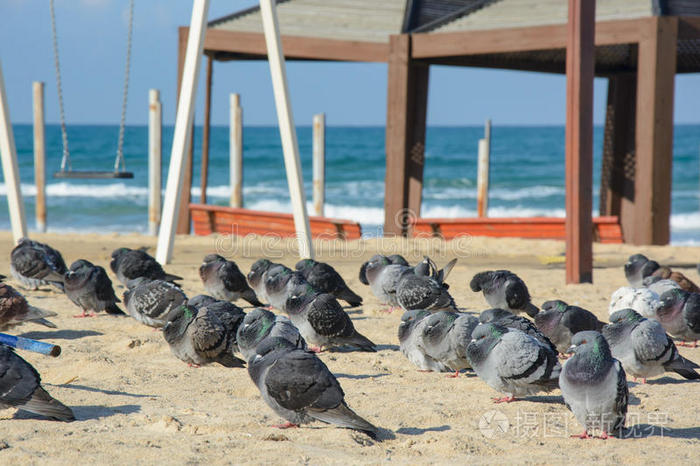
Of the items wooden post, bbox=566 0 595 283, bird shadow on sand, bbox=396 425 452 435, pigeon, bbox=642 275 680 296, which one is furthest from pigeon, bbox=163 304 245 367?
wooden post, bbox=566 0 595 283

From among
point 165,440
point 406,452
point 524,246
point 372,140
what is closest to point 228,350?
point 165,440

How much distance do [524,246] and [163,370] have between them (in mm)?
9711

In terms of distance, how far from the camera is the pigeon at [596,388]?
15.1 feet

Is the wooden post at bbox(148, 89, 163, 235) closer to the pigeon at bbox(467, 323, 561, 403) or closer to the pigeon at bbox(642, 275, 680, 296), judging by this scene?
the pigeon at bbox(642, 275, 680, 296)

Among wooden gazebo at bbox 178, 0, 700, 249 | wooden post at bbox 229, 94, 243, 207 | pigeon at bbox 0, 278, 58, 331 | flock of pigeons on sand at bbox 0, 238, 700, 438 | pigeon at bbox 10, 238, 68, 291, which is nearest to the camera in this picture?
flock of pigeons on sand at bbox 0, 238, 700, 438

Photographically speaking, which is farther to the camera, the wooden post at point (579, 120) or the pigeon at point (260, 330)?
the wooden post at point (579, 120)

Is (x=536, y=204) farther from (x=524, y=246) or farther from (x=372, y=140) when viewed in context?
(x=372, y=140)

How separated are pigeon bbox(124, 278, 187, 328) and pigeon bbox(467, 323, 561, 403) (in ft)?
9.21

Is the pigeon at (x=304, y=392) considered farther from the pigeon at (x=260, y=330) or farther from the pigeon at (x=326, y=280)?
the pigeon at (x=326, y=280)

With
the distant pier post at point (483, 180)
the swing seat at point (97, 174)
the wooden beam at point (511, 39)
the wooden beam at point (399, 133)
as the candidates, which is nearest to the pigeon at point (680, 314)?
the wooden beam at point (511, 39)

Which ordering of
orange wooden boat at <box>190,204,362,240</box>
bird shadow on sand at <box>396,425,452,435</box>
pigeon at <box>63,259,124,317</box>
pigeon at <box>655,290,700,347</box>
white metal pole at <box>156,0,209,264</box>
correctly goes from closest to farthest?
bird shadow on sand at <box>396,425,452,435</box> → pigeon at <box>655,290,700,347</box> → pigeon at <box>63,259,124,317</box> → white metal pole at <box>156,0,209,264</box> → orange wooden boat at <box>190,204,362,240</box>

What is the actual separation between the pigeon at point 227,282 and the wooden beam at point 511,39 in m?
7.86

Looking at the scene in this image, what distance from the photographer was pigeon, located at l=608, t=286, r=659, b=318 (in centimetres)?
723

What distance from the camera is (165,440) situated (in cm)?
448
